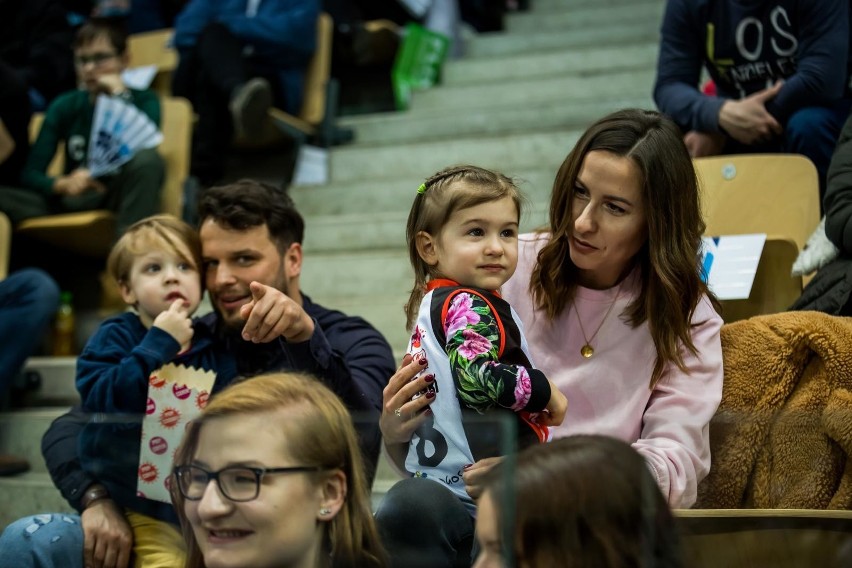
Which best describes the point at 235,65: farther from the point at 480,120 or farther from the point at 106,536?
→ the point at 106,536

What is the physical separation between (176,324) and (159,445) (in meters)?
0.57

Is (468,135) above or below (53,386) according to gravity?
above

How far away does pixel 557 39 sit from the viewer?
440cm

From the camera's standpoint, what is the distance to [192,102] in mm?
3959

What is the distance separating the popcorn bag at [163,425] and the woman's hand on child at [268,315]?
0.35ft

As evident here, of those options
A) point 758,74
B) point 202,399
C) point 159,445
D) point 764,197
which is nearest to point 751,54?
point 758,74

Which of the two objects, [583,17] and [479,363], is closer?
[479,363]

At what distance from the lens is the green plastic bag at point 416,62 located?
4211 millimetres

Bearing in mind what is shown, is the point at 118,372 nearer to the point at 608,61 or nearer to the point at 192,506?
the point at 192,506

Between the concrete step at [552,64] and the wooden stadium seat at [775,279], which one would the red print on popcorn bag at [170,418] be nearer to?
the wooden stadium seat at [775,279]

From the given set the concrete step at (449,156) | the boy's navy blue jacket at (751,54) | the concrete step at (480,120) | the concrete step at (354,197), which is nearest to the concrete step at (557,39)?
the concrete step at (480,120)

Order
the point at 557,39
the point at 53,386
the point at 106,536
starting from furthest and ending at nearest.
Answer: the point at 557,39
the point at 53,386
the point at 106,536

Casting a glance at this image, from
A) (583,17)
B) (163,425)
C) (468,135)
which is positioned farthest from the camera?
(583,17)

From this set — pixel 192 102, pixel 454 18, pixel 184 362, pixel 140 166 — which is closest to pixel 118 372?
pixel 184 362
